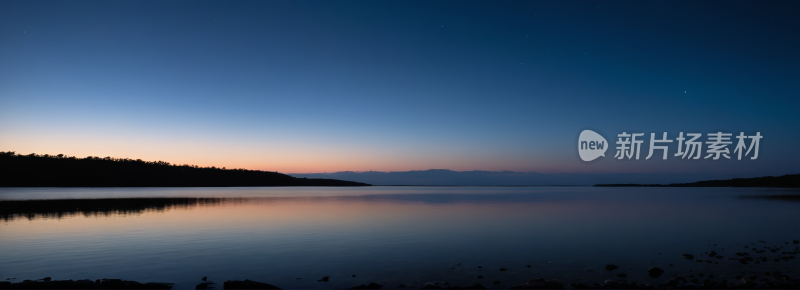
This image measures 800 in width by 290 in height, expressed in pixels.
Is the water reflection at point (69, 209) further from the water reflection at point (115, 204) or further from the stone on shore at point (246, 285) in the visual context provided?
the stone on shore at point (246, 285)

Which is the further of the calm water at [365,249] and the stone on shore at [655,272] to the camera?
the calm water at [365,249]

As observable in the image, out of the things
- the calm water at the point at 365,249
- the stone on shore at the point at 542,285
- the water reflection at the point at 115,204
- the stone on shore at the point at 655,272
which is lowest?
the water reflection at the point at 115,204

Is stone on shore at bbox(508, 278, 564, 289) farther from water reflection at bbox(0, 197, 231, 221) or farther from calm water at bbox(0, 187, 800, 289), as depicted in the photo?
water reflection at bbox(0, 197, 231, 221)

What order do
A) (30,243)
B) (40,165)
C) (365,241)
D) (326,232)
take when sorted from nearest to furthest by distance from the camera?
(30,243), (365,241), (326,232), (40,165)

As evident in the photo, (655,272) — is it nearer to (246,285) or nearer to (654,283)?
(654,283)

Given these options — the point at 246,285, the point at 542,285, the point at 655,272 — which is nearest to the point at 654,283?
the point at 655,272

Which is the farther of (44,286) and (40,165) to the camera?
(40,165)

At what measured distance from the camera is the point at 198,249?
813 inches

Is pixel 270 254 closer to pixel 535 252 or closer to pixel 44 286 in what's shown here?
pixel 44 286

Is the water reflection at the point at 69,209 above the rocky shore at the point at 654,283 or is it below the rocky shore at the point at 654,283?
below

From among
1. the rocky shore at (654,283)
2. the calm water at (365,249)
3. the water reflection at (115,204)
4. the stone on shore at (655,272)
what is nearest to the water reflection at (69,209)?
the water reflection at (115,204)

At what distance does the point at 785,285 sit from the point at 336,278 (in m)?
13.8

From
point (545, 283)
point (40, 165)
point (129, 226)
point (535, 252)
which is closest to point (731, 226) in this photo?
point (535, 252)

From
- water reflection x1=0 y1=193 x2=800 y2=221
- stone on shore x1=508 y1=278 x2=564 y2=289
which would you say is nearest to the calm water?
stone on shore x1=508 y1=278 x2=564 y2=289
